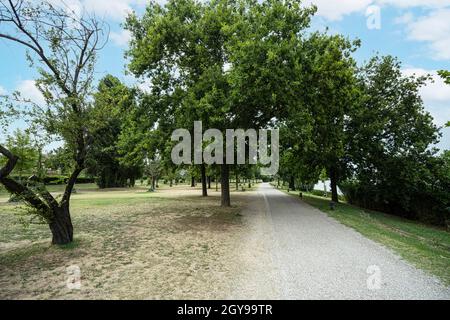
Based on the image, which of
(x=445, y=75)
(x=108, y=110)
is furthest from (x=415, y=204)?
(x=108, y=110)

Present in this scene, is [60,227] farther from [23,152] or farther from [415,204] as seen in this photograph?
[415,204]

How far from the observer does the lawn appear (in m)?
5.41

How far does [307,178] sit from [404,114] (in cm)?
1077

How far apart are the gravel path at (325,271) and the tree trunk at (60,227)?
5.33 meters

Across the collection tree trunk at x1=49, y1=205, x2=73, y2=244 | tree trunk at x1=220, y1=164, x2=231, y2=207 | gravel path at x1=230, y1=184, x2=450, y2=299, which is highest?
tree trunk at x1=220, y1=164, x2=231, y2=207

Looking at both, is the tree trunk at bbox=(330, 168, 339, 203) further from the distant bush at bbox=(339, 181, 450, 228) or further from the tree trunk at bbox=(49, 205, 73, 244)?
the tree trunk at bbox=(49, 205, 73, 244)

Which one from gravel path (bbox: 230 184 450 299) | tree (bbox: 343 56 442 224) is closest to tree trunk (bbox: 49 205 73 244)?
gravel path (bbox: 230 184 450 299)

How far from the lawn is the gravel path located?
2.11 ft

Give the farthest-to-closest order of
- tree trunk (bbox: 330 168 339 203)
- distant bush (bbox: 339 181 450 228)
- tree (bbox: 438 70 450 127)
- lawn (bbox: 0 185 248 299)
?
tree trunk (bbox: 330 168 339 203) → distant bush (bbox: 339 181 450 228) → tree (bbox: 438 70 450 127) → lawn (bbox: 0 185 248 299)

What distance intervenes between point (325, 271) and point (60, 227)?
298 inches

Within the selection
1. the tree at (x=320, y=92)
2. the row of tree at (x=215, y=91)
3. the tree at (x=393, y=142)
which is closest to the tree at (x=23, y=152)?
the row of tree at (x=215, y=91)
